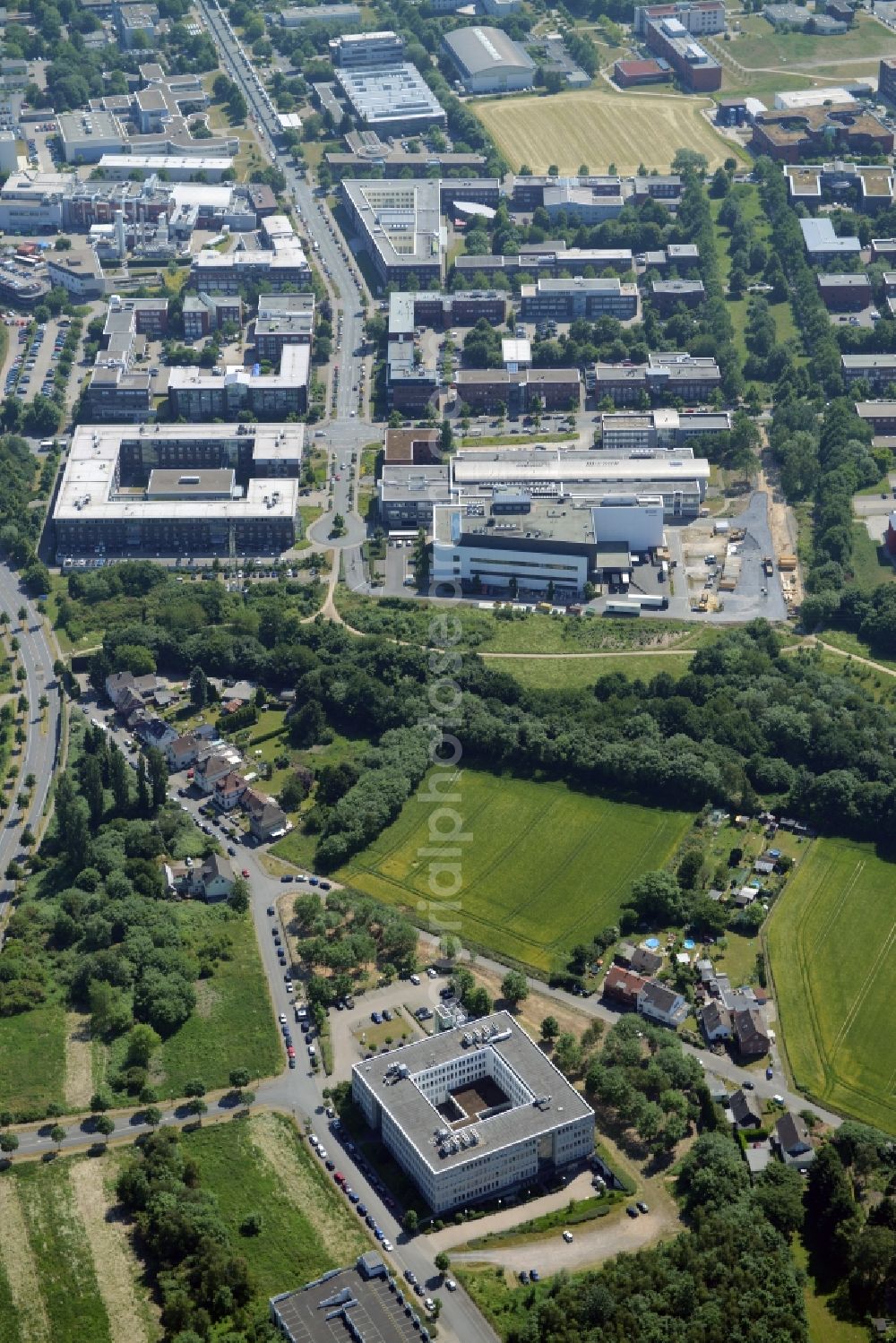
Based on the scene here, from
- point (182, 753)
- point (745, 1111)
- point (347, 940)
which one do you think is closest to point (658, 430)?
point (182, 753)

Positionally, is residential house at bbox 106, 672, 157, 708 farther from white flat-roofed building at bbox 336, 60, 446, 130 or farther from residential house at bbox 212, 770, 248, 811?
white flat-roofed building at bbox 336, 60, 446, 130

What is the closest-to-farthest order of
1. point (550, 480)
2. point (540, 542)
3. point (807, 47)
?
1. point (540, 542)
2. point (550, 480)
3. point (807, 47)

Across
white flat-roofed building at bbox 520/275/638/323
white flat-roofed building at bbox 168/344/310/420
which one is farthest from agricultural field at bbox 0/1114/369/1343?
white flat-roofed building at bbox 520/275/638/323

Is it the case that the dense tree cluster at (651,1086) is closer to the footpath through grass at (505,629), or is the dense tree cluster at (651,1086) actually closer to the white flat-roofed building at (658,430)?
the footpath through grass at (505,629)

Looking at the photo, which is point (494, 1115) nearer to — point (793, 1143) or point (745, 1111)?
point (745, 1111)

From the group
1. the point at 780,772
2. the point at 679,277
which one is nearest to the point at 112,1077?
the point at 780,772

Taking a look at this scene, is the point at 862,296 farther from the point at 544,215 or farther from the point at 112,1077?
the point at 112,1077
